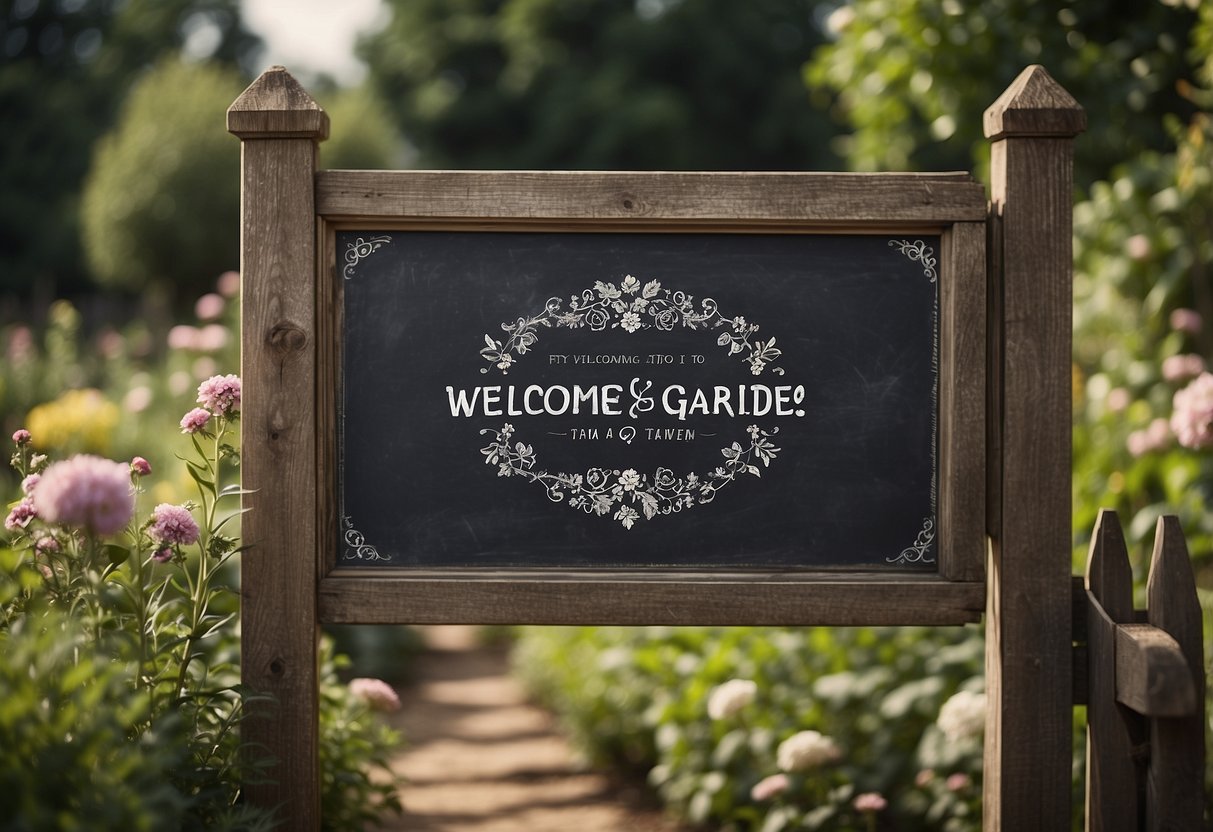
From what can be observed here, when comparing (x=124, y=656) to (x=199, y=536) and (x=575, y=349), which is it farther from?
(x=575, y=349)

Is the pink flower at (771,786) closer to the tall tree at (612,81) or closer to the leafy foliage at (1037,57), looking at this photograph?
the leafy foliage at (1037,57)

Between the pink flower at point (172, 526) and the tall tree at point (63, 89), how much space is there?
2040 centimetres

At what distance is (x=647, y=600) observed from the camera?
88.0 inches

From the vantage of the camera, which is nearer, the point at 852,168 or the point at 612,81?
the point at 852,168

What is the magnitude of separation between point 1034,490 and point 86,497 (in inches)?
70.3

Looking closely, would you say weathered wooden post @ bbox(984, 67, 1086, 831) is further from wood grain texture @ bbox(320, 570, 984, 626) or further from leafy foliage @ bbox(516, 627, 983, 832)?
leafy foliage @ bbox(516, 627, 983, 832)

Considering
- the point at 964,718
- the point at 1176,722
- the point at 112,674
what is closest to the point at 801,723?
Result: the point at 964,718

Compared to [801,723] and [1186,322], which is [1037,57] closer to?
[1186,322]

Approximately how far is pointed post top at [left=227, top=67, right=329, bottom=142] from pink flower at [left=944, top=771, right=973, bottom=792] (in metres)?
2.27

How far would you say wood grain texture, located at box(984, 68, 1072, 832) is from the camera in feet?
7.25

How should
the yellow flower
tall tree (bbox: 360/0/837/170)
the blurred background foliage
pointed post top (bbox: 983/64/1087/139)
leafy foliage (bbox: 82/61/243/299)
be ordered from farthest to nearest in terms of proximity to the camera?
tall tree (bbox: 360/0/837/170) < leafy foliage (bbox: 82/61/243/299) < the yellow flower < the blurred background foliage < pointed post top (bbox: 983/64/1087/139)

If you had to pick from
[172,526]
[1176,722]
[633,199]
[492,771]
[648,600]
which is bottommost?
[492,771]

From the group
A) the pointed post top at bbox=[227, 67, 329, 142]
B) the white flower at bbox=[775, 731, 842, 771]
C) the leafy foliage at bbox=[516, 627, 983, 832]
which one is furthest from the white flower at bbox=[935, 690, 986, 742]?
the pointed post top at bbox=[227, 67, 329, 142]

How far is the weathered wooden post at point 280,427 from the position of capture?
7.25 ft
